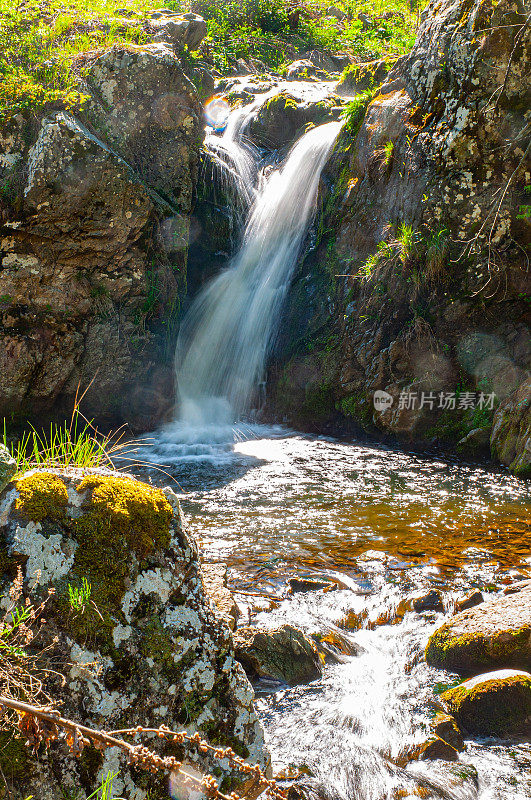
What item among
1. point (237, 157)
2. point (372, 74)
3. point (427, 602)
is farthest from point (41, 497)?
point (237, 157)

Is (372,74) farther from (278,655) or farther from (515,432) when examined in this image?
(278,655)

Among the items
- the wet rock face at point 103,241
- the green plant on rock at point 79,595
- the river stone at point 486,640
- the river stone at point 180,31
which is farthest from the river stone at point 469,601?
the river stone at point 180,31

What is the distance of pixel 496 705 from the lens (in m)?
2.96

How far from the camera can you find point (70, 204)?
7898 millimetres

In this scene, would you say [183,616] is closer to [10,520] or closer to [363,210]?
[10,520]

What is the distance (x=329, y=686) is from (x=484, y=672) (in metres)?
0.91

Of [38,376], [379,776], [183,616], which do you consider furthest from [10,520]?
[38,376]

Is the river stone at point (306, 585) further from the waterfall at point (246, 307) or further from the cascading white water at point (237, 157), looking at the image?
the cascading white water at point (237, 157)

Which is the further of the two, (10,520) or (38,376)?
(38,376)

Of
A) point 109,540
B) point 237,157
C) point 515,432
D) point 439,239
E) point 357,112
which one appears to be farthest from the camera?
point 237,157

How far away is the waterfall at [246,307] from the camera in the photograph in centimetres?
1028

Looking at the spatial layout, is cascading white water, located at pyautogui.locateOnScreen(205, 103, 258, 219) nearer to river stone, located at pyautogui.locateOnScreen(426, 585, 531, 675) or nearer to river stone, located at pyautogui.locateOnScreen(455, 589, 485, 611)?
river stone, located at pyautogui.locateOnScreen(455, 589, 485, 611)

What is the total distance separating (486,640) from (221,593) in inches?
63.8

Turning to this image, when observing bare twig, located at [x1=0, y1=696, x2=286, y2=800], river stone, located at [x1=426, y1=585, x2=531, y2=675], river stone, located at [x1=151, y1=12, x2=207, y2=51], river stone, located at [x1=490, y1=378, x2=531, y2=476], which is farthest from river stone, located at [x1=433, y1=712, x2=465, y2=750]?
river stone, located at [x1=151, y1=12, x2=207, y2=51]
